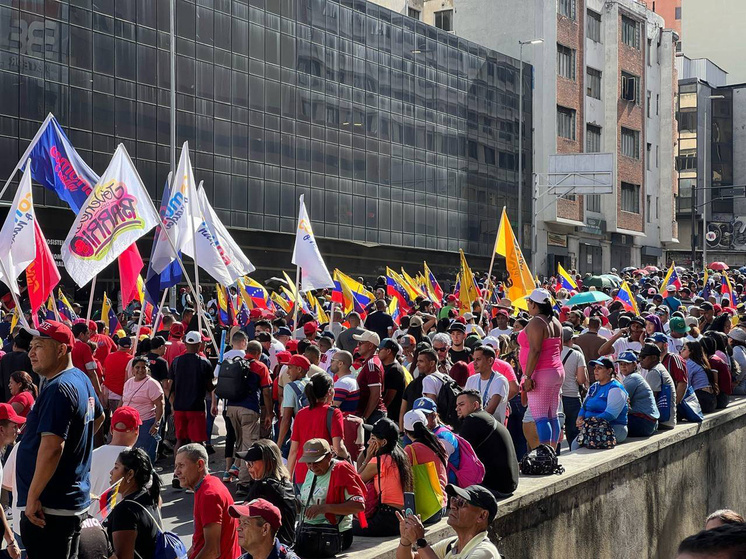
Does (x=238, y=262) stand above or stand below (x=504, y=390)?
above

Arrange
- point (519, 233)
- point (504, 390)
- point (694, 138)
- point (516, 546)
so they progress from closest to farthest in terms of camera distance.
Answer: point (516, 546)
point (504, 390)
point (519, 233)
point (694, 138)

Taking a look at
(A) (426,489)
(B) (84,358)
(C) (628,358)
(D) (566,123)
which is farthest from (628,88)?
(A) (426,489)

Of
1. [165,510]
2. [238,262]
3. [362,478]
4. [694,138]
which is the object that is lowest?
[165,510]

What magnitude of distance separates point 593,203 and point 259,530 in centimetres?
5608

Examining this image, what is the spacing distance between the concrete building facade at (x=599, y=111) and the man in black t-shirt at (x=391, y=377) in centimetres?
4345

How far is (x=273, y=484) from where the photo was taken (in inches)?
248

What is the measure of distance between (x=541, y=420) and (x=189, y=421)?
396 cm

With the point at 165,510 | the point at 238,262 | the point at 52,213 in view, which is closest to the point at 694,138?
the point at 52,213

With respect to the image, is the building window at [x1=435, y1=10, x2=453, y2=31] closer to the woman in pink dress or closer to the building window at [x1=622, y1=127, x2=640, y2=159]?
the building window at [x1=622, y1=127, x2=640, y2=159]

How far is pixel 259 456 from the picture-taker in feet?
20.9

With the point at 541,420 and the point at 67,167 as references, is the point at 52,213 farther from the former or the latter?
the point at 541,420

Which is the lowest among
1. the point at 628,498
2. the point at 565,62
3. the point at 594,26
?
the point at 628,498

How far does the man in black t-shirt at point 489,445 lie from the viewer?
311 inches

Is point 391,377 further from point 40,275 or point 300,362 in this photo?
point 40,275
